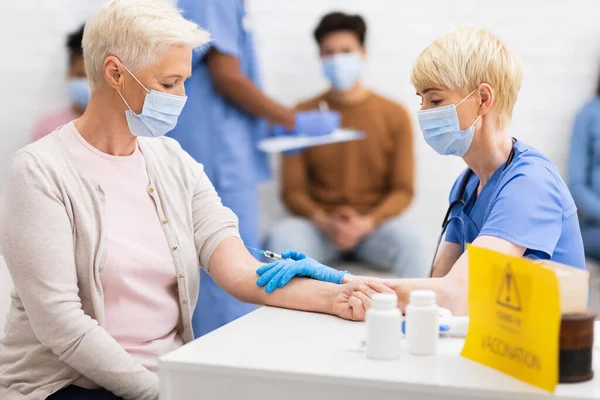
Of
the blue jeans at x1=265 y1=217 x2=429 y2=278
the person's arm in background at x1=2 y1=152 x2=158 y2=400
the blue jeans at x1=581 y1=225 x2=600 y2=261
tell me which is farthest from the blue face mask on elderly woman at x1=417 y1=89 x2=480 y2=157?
the blue jeans at x1=581 y1=225 x2=600 y2=261

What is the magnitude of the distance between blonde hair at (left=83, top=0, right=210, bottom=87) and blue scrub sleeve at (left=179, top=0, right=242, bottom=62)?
1173mm

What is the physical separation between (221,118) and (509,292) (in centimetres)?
196

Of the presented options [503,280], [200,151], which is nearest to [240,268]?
[503,280]

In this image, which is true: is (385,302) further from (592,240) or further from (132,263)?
(592,240)

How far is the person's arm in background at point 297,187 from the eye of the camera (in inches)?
134

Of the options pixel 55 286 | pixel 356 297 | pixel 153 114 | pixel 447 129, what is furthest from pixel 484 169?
pixel 55 286

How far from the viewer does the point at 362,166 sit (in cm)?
341

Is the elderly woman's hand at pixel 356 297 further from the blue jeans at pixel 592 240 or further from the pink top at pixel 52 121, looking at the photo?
the pink top at pixel 52 121

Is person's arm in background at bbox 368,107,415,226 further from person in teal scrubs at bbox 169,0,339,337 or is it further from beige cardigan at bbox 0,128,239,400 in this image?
beige cardigan at bbox 0,128,239,400

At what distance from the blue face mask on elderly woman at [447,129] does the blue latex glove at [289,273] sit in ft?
1.18

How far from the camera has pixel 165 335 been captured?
159 cm

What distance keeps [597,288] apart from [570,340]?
7.55ft

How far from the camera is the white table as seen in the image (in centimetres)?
102

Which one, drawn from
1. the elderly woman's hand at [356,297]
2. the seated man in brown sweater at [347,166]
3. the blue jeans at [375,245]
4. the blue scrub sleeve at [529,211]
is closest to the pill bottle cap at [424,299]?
the elderly woman's hand at [356,297]
